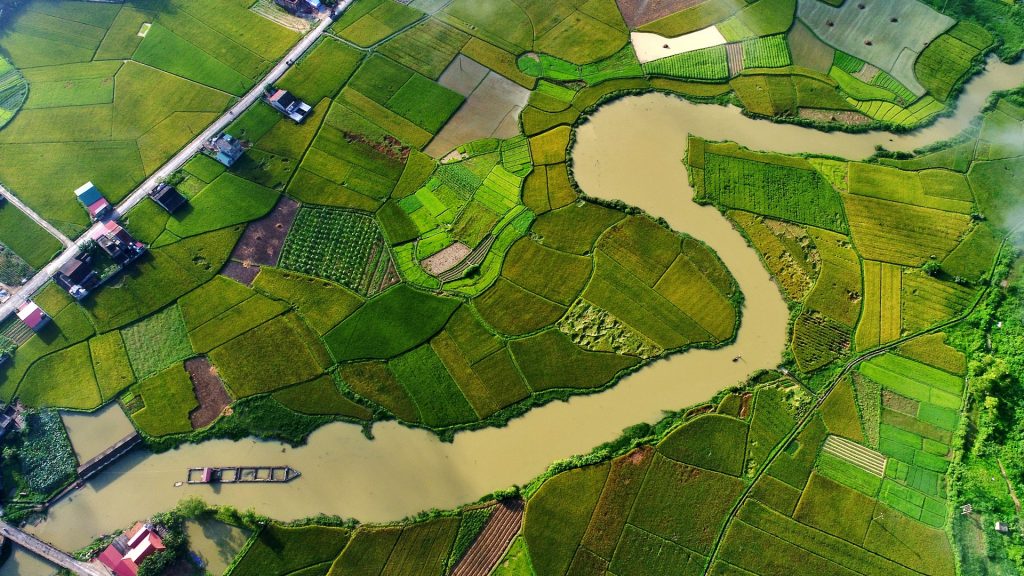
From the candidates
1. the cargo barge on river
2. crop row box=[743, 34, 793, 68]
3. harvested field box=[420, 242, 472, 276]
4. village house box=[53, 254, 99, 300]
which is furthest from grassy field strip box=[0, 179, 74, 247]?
crop row box=[743, 34, 793, 68]

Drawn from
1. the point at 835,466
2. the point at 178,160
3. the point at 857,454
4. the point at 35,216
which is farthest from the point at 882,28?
the point at 35,216

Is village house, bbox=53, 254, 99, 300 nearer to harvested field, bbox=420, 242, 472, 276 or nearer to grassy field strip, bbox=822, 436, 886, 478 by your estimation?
harvested field, bbox=420, 242, 472, 276

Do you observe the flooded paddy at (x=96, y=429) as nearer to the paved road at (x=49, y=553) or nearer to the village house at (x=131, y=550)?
the paved road at (x=49, y=553)

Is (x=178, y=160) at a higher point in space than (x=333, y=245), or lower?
higher

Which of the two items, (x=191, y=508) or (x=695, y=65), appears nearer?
(x=191, y=508)

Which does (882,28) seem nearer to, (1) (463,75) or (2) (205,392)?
(1) (463,75)

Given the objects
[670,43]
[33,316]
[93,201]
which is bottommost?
[670,43]
